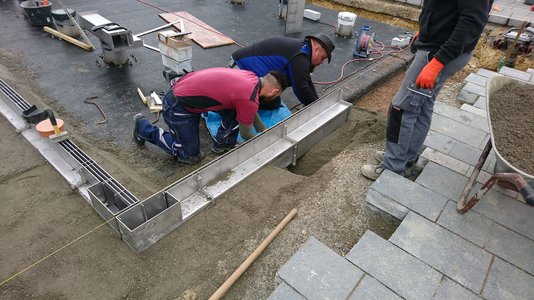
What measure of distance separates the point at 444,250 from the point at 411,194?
0.56 meters

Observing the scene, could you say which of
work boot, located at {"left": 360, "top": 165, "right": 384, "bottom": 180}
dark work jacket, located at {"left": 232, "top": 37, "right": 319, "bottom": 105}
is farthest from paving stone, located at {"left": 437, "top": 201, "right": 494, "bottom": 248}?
dark work jacket, located at {"left": 232, "top": 37, "right": 319, "bottom": 105}

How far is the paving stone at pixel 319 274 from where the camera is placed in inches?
80.4

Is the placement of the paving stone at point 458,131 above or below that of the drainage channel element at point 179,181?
above

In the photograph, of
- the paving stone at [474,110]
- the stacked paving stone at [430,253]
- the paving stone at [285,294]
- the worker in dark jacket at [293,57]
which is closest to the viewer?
the paving stone at [285,294]

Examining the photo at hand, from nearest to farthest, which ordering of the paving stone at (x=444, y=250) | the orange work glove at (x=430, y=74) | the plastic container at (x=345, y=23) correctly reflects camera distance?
1. the paving stone at (x=444, y=250)
2. the orange work glove at (x=430, y=74)
3. the plastic container at (x=345, y=23)

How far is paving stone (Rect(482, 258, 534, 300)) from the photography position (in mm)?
2109

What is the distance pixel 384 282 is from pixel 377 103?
3.67 metres

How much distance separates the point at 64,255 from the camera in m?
2.45

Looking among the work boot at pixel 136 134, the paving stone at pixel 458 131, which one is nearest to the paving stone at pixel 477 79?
the paving stone at pixel 458 131

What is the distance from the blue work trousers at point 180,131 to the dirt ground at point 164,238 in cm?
20

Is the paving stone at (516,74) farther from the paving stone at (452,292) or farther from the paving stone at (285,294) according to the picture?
the paving stone at (285,294)

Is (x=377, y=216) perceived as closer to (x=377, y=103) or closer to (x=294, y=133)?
(x=294, y=133)

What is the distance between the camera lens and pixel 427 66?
2.46m

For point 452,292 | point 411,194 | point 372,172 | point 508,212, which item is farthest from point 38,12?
point 508,212
